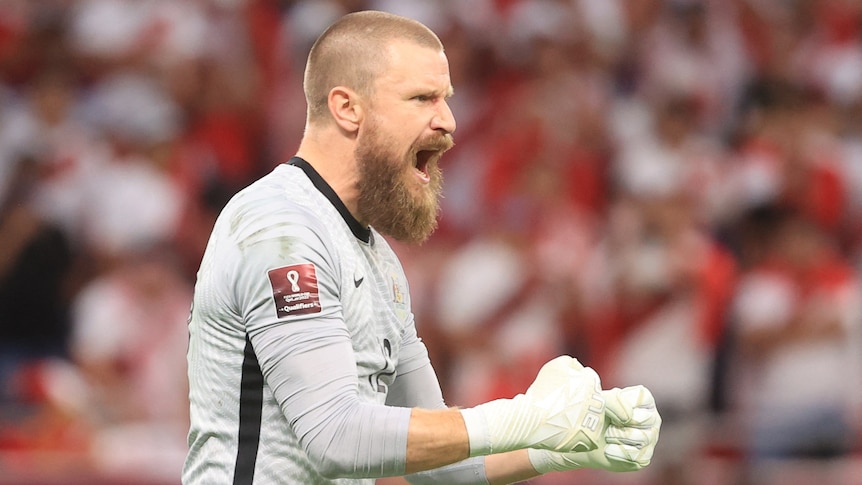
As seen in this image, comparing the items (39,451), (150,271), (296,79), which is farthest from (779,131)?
(39,451)

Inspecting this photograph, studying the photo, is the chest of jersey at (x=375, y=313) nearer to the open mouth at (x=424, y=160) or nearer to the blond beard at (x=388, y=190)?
the blond beard at (x=388, y=190)

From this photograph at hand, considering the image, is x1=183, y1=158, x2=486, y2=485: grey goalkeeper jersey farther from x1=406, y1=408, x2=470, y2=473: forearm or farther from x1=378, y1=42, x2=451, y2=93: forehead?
x1=378, y1=42, x2=451, y2=93: forehead

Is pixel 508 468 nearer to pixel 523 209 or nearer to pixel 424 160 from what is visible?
pixel 424 160

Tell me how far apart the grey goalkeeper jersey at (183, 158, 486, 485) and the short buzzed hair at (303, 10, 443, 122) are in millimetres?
208

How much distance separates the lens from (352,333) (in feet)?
9.82

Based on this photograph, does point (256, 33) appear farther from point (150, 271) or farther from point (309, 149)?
point (309, 149)

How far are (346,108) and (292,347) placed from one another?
686mm

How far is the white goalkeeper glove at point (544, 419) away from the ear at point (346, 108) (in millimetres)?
787

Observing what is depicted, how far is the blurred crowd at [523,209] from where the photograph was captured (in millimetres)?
6734

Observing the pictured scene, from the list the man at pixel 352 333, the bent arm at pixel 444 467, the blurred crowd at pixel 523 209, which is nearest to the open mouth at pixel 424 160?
the man at pixel 352 333

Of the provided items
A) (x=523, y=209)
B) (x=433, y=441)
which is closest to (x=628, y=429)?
(x=433, y=441)

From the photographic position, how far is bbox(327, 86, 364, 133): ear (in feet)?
10.3

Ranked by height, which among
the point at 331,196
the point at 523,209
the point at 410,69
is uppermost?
the point at 523,209

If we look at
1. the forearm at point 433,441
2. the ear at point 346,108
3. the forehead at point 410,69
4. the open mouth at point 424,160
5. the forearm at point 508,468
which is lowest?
the forearm at point 433,441
